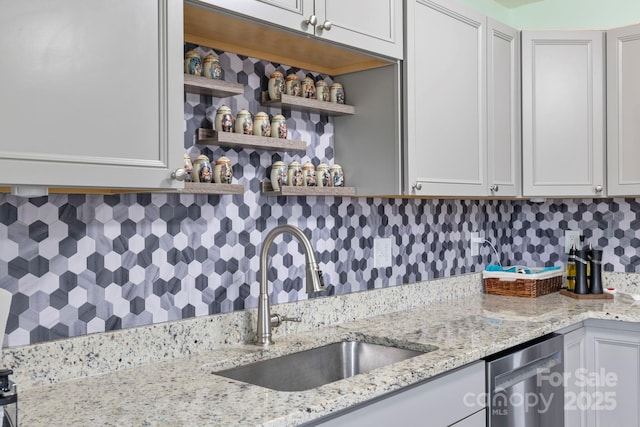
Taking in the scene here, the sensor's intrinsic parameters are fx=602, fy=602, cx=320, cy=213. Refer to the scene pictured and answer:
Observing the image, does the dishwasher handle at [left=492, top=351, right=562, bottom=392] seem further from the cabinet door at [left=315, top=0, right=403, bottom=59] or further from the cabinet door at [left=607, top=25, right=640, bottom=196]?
the cabinet door at [left=315, top=0, right=403, bottom=59]

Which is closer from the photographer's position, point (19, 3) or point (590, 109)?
point (19, 3)

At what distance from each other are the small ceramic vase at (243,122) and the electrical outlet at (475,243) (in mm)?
1673

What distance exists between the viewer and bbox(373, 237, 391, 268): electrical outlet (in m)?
2.65

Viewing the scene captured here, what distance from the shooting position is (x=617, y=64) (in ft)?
9.49

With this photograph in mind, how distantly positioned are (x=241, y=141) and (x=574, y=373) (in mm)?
1757

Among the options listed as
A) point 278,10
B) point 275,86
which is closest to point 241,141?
point 275,86

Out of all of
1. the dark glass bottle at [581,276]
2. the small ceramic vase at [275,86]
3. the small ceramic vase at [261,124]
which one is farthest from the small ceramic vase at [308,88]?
the dark glass bottle at [581,276]

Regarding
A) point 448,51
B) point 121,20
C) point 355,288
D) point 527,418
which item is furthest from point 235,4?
point 527,418

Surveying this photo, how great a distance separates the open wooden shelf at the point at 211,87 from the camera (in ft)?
5.94

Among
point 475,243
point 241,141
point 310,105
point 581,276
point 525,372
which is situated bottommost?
point 525,372

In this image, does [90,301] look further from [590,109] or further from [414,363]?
[590,109]

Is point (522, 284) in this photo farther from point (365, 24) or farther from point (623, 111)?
point (365, 24)

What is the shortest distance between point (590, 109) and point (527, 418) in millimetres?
1571

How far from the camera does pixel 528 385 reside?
7.28 ft
